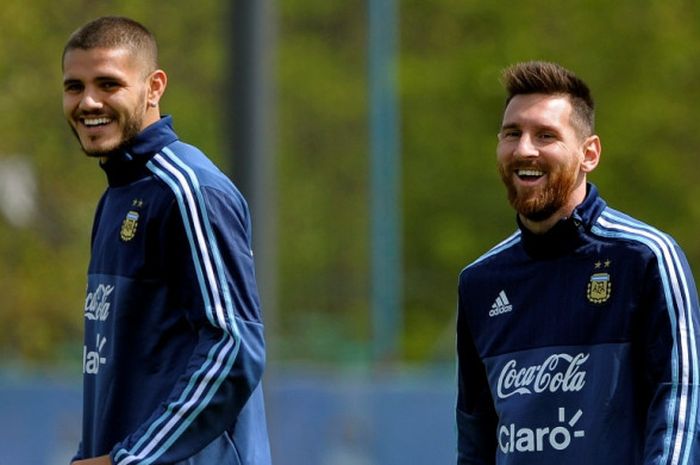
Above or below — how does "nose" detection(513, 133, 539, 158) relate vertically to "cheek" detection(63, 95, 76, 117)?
below

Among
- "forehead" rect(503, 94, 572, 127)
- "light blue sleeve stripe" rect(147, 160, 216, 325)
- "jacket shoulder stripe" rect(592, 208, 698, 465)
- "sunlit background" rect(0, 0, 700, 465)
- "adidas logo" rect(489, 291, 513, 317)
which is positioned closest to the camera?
"jacket shoulder stripe" rect(592, 208, 698, 465)

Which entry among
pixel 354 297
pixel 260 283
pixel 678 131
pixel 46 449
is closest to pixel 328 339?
pixel 354 297

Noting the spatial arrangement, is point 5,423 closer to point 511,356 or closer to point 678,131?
point 678,131

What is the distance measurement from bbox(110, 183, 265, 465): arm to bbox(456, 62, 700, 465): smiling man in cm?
73

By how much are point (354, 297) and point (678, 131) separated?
14.7 ft

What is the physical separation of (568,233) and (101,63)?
4.95 feet

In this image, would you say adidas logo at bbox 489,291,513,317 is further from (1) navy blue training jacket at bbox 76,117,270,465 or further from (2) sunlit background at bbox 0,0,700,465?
(2) sunlit background at bbox 0,0,700,465

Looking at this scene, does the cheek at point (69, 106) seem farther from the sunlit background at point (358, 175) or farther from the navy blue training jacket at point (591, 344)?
the sunlit background at point (358, 175)

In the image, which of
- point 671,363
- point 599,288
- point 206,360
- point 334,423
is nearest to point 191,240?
point 206,360

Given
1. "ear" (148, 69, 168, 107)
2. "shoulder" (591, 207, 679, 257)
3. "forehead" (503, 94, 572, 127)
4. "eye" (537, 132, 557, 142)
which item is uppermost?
"ear" (148, 69, 168, 107)

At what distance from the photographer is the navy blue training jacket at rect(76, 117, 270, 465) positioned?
5.05 meters

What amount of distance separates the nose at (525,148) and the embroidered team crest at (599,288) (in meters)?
0.39

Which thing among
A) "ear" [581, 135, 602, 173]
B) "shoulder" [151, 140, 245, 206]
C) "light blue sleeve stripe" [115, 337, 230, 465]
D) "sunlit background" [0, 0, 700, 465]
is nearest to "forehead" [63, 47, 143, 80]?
"shoulder" [151, 140, 245, 206]

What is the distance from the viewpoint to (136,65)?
5488 mm
